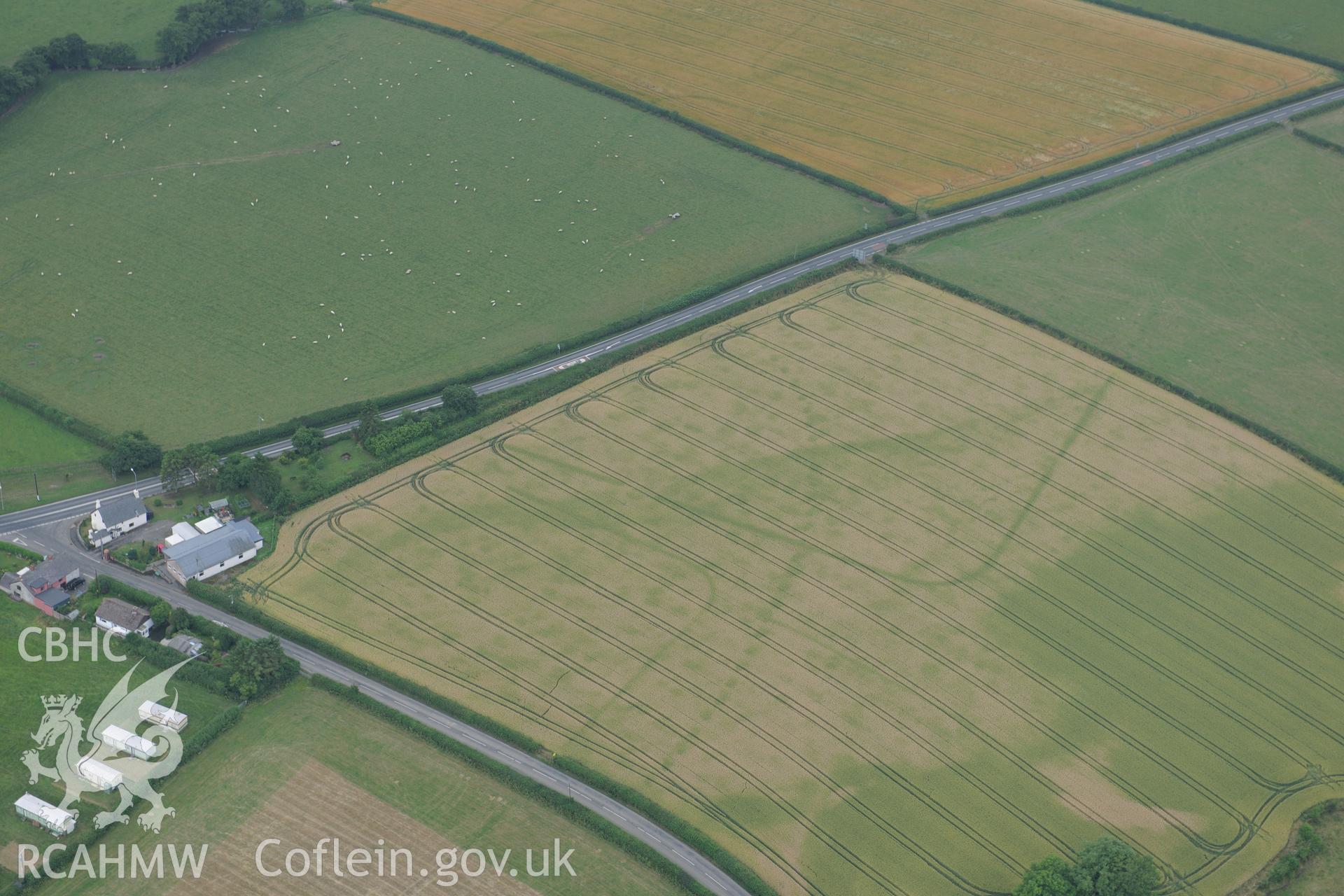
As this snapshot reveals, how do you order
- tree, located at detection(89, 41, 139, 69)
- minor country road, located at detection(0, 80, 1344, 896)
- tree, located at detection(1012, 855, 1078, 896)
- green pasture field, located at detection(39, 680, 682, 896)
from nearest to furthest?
tree, located at detection(1012, 855, 1078, 896) → green pasture field, located at detection(39, 680, 682, 896) → minor country road, located at detection(0, 80, 1344, 896) → tree, located at detection(89, 41, 139, 69)

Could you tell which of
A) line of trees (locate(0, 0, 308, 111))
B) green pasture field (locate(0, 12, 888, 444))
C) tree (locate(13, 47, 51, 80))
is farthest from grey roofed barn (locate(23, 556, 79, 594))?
tree (locate(13, 47, 51, 80))

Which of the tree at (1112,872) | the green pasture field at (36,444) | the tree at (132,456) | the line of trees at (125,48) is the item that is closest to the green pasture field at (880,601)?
the tree at (1112,872)

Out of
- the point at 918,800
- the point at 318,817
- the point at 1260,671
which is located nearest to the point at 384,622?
the point at 318,817

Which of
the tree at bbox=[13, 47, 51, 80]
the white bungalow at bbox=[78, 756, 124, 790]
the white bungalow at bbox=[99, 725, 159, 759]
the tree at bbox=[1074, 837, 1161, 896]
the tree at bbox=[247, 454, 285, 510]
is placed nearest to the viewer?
the tree at bbox=[1074, 837, 1161, 896]

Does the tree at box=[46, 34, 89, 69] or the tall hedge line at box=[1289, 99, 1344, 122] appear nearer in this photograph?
the tree at box=[46, 34, 89, 69]

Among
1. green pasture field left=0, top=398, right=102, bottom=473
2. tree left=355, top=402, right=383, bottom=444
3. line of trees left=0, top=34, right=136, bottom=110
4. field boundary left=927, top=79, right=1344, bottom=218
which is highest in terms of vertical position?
line of trees left=0, top=34, right=136, bottom=110

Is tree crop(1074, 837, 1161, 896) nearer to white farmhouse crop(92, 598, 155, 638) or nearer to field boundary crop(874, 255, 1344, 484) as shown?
field boundary crop(874, 255, 1344, 484)

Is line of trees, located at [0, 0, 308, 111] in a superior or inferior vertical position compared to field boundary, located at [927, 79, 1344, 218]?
superior
